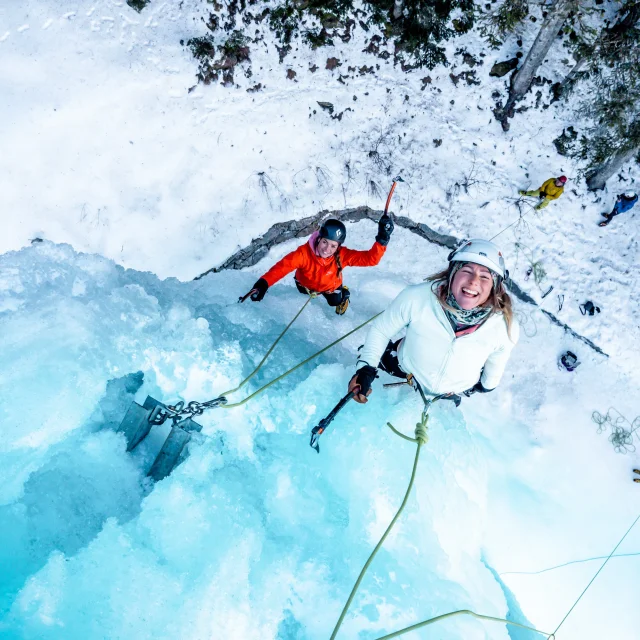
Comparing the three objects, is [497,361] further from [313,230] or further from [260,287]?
[313,230]

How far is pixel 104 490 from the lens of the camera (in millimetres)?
3600

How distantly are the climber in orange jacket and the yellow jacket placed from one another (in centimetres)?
313

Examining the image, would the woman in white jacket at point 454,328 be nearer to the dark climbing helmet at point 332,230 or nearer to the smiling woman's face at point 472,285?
the smiling woman's face at point 472,285

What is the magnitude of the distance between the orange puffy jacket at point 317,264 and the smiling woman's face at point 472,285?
4.55ft

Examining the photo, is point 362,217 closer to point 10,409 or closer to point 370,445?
point 370,445

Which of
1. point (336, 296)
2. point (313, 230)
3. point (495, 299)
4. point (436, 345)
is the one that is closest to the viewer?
point (495, 299)

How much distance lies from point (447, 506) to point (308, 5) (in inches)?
245

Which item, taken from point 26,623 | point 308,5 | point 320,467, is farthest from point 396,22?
point 26,623

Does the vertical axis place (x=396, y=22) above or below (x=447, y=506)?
above

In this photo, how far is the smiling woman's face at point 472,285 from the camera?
113 inches

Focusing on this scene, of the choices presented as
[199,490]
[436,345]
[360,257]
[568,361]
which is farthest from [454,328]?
[568,361]

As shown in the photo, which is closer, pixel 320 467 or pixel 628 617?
pixel 320 467

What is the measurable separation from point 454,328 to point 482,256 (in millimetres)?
551

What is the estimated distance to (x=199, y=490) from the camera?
3.60 metres
